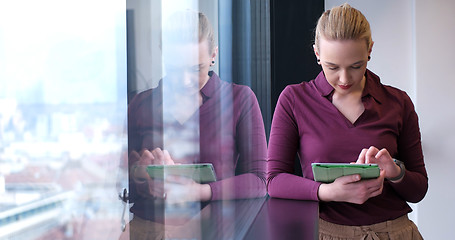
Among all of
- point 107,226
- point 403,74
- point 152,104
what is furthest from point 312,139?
point 403,74

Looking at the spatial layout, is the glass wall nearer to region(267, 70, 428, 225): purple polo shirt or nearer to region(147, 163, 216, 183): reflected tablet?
region(147, 163, 216, 183): reflected tablet

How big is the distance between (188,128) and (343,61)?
679 millimetres

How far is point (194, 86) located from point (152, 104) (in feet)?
1.04

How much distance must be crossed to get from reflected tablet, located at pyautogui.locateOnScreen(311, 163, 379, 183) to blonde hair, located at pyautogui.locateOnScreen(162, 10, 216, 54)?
41 centimetres

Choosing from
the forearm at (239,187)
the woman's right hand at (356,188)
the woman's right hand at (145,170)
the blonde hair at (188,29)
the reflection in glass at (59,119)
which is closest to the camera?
the reflection in glass at (59,119)

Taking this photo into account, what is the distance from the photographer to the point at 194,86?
3.13 feet

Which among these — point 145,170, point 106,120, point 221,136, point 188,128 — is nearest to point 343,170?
point 221,136

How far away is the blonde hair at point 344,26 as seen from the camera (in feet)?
4.59

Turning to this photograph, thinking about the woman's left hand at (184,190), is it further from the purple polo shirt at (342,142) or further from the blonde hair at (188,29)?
the purple polo shirt at (342,142)

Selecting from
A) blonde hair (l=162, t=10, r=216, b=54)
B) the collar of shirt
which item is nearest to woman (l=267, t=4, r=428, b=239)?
the collar of shirt

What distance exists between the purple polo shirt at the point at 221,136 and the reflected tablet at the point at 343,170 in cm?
24

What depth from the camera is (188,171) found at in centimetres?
86

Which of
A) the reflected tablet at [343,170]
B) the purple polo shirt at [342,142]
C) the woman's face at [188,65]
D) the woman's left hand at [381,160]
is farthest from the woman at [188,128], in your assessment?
the woman's left hand at [381,160]

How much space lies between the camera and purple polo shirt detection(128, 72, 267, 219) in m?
0.59
